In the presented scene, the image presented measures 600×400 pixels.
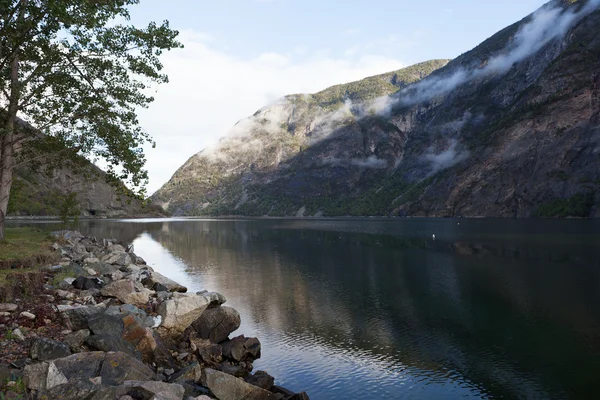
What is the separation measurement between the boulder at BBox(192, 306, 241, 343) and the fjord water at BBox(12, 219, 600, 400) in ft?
7.48

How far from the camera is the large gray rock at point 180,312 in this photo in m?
21.7

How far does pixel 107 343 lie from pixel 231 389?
478 centimetres

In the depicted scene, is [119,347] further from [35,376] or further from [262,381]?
[262,381]

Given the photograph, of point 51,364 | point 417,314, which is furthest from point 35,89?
point 417,314

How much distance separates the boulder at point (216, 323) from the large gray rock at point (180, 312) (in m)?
0.40

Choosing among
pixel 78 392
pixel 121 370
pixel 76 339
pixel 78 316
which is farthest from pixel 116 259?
pixel 78 392

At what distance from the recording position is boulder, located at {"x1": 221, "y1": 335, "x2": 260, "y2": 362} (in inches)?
816

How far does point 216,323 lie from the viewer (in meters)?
23.6

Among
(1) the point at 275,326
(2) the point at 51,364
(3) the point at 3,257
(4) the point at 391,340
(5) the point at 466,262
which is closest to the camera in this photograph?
(2) the point at 51,364

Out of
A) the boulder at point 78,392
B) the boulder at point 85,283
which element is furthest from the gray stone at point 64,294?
the boulder at point 78,392

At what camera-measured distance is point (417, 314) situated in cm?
3045

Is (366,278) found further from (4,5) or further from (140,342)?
(4,5)

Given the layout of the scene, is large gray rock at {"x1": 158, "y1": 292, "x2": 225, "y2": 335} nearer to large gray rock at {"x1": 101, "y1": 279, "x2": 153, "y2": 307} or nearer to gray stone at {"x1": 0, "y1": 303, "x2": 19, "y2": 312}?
large gray rock at {"x1": 101, "y1": 279, "x2": 153, "y2": 307}

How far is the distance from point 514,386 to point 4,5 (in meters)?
28.8
